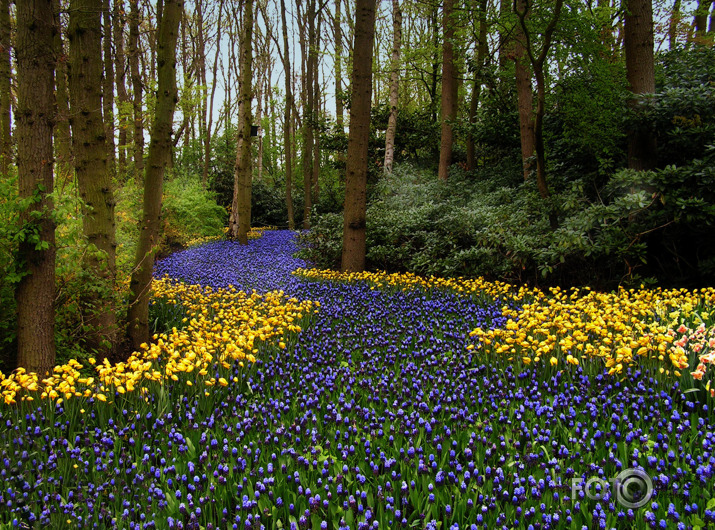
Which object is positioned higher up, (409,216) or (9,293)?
(409,216)

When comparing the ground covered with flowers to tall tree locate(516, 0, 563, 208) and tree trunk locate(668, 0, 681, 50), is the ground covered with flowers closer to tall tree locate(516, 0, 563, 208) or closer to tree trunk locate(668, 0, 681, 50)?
tall tree locate(516, 0, 563, 208)

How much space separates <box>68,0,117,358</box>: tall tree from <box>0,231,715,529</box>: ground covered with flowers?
1.96 ft

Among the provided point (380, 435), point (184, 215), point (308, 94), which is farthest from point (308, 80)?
point (380, 435)

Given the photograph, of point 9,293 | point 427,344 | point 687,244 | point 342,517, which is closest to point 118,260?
point 9,293

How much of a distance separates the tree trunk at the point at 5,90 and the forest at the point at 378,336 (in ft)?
0.37

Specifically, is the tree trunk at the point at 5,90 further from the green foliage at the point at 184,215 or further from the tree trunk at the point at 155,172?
the tree trunk at the point at 155,172

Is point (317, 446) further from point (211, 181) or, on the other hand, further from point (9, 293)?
point (211, 181)

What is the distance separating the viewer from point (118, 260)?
248 inches

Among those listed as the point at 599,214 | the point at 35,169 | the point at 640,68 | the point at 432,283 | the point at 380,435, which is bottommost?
the point at 380,435

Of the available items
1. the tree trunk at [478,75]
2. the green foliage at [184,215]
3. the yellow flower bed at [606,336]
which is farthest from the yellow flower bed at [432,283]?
the tree trunk at [478,75]

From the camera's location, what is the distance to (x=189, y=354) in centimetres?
369

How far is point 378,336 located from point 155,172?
3063 millimetres

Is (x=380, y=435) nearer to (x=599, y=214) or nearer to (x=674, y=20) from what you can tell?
(x=599, y=214)

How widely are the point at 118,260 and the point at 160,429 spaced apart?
387cm
